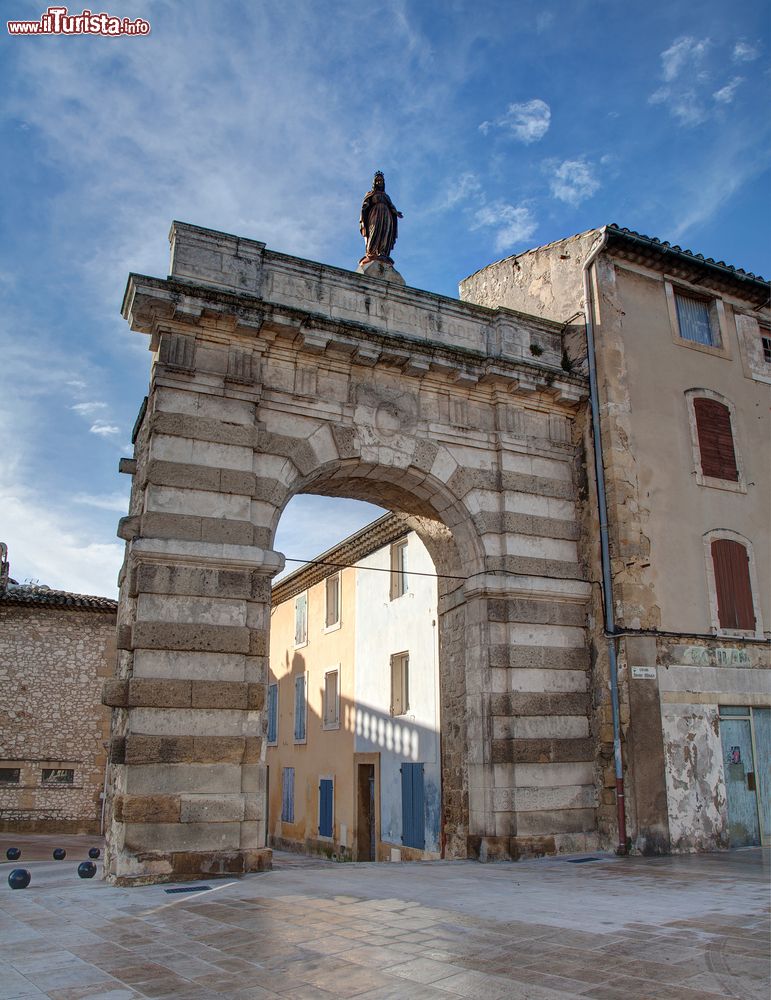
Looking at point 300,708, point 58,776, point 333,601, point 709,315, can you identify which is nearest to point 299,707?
point 300,708

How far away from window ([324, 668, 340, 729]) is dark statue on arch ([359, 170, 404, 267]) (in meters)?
10.8

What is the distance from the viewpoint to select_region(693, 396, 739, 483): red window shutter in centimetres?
1239

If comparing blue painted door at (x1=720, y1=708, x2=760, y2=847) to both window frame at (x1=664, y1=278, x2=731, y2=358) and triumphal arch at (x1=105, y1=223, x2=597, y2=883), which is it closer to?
triumphal arch at (x1=105, y1=223, x2=597, y2=883)

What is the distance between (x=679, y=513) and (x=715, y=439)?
163 centimetres

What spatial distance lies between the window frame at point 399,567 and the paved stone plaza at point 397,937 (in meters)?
8.55

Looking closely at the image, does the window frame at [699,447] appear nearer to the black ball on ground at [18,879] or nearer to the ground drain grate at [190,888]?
the ground drain grate at [190,888]

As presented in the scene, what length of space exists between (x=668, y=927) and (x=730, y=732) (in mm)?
6095

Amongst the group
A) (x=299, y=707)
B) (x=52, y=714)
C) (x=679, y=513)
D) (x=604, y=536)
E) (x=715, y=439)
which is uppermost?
(x=715, y=439)

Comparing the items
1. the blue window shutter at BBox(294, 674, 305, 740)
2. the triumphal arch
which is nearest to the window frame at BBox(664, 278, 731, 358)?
the triumphal arch

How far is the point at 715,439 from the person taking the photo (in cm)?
1261

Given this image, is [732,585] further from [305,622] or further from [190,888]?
[305,622]

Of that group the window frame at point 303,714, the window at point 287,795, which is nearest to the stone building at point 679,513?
the window frame at point 303,714

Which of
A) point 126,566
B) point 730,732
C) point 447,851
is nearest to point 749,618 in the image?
point 730,732

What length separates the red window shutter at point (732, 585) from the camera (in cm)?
1172
